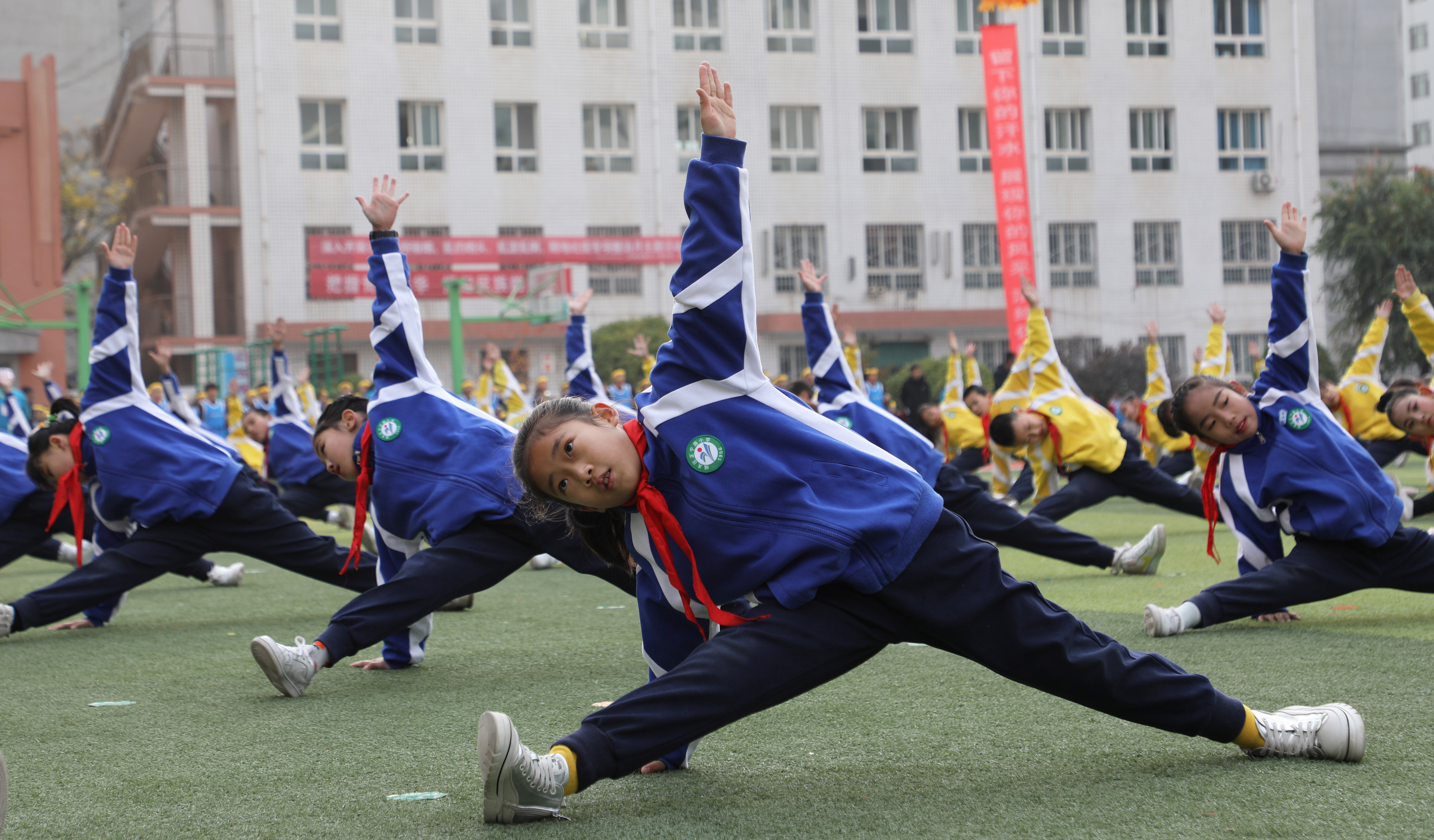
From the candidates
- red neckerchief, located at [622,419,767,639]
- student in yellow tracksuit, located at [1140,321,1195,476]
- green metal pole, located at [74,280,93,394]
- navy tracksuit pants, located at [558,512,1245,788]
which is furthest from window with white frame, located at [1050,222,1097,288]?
red neckerchief, located at [622,419,767,639]

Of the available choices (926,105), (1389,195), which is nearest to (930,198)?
(926,105)

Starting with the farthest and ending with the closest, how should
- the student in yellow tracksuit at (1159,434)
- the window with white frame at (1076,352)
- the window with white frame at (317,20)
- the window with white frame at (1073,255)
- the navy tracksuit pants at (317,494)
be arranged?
the window with white frame at (1073,255) → the window with white frame at (1076,352) → the window with white frame at (317,20) → the student in yellow tracksuit at (1159,434) → the navy tracksuit pants at (317,494)

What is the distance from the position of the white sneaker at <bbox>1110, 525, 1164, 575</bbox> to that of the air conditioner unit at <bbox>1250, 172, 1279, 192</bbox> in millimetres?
26276

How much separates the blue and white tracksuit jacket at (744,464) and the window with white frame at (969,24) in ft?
94.6

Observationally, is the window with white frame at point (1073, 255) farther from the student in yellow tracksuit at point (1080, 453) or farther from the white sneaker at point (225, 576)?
the white sneaker at point (225, 576)

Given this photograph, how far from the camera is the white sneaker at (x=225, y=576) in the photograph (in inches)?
330

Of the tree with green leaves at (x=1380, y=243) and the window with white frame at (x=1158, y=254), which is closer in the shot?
the tree with green leaves at (x=1380, y=243)

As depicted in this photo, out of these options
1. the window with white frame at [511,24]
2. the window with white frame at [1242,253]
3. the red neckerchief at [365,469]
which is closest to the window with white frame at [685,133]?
the window with white frame at [511,24]

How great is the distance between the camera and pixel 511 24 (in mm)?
28078

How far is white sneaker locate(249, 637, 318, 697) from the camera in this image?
427cm

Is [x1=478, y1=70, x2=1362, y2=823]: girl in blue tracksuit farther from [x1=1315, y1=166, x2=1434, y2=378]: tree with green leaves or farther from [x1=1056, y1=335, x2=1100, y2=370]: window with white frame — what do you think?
[x1=1056, y1=335, x2=1100, y2=370]: window with white frame

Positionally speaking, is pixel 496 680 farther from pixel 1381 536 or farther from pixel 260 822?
pixel 1381 536

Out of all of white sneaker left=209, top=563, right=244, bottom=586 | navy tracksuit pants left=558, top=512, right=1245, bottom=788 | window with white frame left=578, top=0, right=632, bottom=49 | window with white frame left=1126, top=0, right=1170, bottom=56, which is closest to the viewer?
navy tracksuit pants left=558, top=512, right=1245, bottom=788

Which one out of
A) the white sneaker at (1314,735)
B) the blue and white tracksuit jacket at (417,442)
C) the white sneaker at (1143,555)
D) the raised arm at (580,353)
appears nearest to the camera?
the white sneaker at (1314,735)
